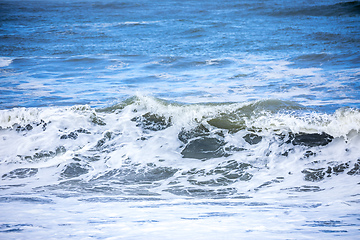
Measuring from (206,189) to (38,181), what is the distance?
8.02 ft

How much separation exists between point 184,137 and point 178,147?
1.12ft

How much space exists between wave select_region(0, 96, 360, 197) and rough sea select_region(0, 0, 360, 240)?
0.03 metres

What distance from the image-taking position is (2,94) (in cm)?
905

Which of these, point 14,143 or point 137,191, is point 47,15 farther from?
point 137,191

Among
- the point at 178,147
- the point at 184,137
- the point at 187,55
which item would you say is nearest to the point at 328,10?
the point at 187,55

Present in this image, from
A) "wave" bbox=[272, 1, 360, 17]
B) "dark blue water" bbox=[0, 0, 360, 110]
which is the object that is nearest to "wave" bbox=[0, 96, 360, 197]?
"dark blue water" bbox=[0, 0, 360, 110]

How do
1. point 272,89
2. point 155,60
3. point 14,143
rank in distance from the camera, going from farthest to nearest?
1. point 155,60
2. point 272,89
3. point 14,143

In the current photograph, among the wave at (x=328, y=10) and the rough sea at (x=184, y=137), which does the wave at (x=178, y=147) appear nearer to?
the rough sea at (x=184, y=137)

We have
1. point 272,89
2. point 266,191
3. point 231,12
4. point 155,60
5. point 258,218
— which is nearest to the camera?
point 258,218

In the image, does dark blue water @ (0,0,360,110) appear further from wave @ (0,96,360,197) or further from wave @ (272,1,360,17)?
wave @ (0,96,360,197)

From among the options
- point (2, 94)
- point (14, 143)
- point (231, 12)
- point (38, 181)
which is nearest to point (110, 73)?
point (2, 94)

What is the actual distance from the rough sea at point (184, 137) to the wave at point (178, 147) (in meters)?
0.03

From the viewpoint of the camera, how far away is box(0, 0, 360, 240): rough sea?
324 centimetres

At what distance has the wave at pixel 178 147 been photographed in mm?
5027
